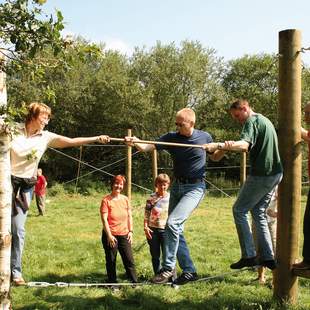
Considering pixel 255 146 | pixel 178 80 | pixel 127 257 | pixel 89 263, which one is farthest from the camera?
pixel 178 80

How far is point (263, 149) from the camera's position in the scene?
4797 mm

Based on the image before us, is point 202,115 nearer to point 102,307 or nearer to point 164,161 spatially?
point 164,161

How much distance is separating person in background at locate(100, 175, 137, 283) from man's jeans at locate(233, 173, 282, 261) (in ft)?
6.48

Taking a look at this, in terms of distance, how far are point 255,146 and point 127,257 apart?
2569mm

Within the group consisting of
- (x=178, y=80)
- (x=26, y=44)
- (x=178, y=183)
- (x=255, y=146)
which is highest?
(x=178, y=80)

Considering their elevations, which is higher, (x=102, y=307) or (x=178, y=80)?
(x=178, y=80)

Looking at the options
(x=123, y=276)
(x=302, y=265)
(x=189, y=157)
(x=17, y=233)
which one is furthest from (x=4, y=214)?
(x=123, y=276)

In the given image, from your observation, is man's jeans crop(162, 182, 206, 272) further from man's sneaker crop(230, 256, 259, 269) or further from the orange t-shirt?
the orange t-shirt

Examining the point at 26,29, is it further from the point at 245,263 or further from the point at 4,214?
the point at 245,263

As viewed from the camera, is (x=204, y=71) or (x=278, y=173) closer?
(x=278, y=173)

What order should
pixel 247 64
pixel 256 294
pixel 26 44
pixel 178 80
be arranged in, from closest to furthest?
pixel 26 44, pixel 256 294, pixel 178 80, pixel 247 64

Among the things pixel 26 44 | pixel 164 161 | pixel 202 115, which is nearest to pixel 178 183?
pixel 26 44

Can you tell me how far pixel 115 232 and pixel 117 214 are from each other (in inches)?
9.7

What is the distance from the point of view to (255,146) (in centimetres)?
483
